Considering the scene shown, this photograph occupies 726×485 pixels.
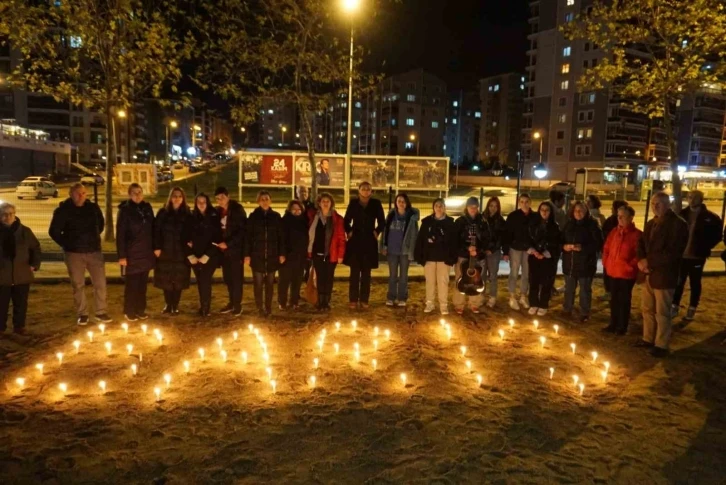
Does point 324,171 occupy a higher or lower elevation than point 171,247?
higher

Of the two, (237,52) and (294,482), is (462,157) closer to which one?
(237,52)

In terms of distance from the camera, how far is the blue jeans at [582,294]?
8820mm

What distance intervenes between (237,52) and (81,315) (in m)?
9.53

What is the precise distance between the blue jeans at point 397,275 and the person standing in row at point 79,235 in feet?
15.0

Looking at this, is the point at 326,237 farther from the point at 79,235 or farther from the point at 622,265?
the point at 622,265

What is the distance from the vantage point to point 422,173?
2125cm

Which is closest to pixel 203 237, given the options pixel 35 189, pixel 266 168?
pixel 266 168

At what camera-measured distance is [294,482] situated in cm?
405

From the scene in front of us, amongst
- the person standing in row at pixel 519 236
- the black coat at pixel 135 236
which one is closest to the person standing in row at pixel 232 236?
the black coat at pixel 135 236

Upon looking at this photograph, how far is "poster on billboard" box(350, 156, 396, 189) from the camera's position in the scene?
837 inches

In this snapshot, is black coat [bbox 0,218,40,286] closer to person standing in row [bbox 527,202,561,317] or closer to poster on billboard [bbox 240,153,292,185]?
person standing in row [bbox 527,202,561,317]

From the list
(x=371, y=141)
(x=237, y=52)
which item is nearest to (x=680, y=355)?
(x=237, y=52)

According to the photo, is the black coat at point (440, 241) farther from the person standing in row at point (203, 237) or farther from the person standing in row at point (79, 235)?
the person standing in row at point (79, 235)

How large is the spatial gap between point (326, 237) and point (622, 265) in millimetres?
4515
